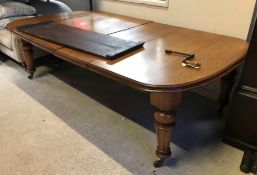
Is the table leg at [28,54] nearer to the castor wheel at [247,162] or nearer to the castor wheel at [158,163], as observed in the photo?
the castor wheel at [158,163]

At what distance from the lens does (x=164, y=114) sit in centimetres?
126

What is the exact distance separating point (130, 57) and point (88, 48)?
0.92ft

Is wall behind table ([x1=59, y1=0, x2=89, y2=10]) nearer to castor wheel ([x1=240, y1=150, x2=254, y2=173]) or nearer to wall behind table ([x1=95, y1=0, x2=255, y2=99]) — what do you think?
wall behind table ([x1=95, y1=0, x2=255, y2=99])

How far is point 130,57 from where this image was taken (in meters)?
1.46

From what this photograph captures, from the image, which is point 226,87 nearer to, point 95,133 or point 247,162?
point 247,162

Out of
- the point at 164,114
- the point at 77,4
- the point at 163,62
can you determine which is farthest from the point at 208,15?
the point at 77,4

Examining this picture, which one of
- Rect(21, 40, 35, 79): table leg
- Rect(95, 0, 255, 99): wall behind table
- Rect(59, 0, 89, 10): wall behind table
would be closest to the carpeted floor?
Rect(21, 40, 35, 79): table leg

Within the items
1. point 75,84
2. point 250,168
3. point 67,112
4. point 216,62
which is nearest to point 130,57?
point 216,62

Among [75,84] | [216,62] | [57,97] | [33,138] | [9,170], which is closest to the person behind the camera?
[216,62]

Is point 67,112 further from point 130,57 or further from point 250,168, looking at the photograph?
point 250,168

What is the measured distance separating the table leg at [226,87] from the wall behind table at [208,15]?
20cm

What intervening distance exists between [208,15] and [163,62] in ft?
2.62

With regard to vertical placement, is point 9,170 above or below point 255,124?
below

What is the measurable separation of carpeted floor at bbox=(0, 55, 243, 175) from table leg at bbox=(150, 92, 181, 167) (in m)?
0.18
